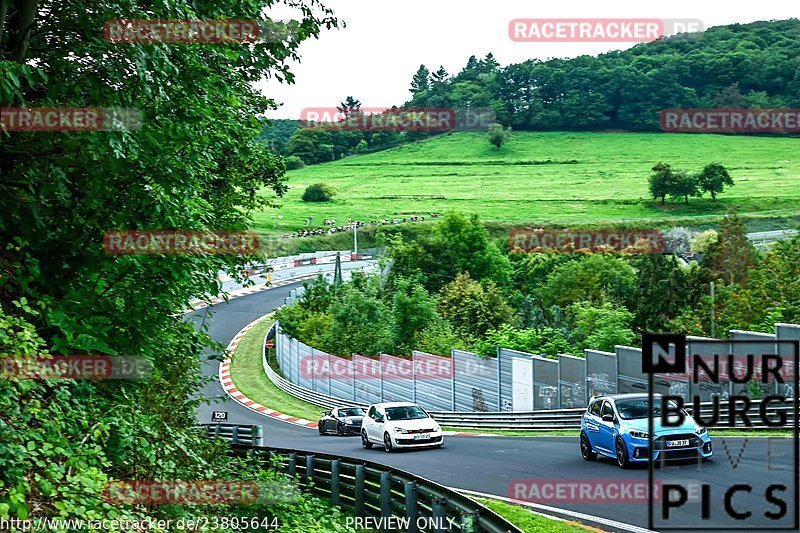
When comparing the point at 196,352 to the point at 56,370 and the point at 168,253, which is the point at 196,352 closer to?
the point at 168,253

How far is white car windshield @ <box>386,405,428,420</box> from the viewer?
30.4 meters

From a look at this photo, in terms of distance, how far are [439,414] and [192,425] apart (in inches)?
894

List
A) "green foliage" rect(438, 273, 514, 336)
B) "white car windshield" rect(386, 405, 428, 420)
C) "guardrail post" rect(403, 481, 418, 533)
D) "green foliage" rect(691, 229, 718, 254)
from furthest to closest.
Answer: "green foliage" rect(691, 229, 718, 254) < "green foliage" rect(438, 273, 514, 336) < "white car windshield" rect(386, 405, 428, 420) < "guardrail post" rect(403, 481, 418, 533)

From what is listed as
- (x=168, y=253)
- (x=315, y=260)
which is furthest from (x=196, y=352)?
(x=315, y=260)

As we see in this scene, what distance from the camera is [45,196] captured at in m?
13.8

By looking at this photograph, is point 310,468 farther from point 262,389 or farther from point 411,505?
point 262,389

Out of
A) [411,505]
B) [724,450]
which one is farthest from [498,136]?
[411,505]

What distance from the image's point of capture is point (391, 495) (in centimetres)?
1684

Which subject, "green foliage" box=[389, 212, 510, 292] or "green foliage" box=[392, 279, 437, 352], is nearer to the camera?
"green foliage" box=[392, 279, 437, 352]

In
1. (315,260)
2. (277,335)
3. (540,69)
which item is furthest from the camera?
(540,69)

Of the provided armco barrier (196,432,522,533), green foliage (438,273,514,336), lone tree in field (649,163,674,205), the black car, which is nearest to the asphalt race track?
armco barrier (196,432,522,533)

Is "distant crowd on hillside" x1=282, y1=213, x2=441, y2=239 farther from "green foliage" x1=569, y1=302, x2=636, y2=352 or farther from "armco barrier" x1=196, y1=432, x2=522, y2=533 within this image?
"armco barrier" x1=196, y1=432, x2=522, y2=533

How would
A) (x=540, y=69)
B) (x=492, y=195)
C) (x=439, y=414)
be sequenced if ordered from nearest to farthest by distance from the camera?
(x=439, y=414)
(x=492, y=195)
(x=540, y=69)

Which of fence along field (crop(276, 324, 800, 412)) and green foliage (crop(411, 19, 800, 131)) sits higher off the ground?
green foliage (crop(411, 19, 800, 131))
